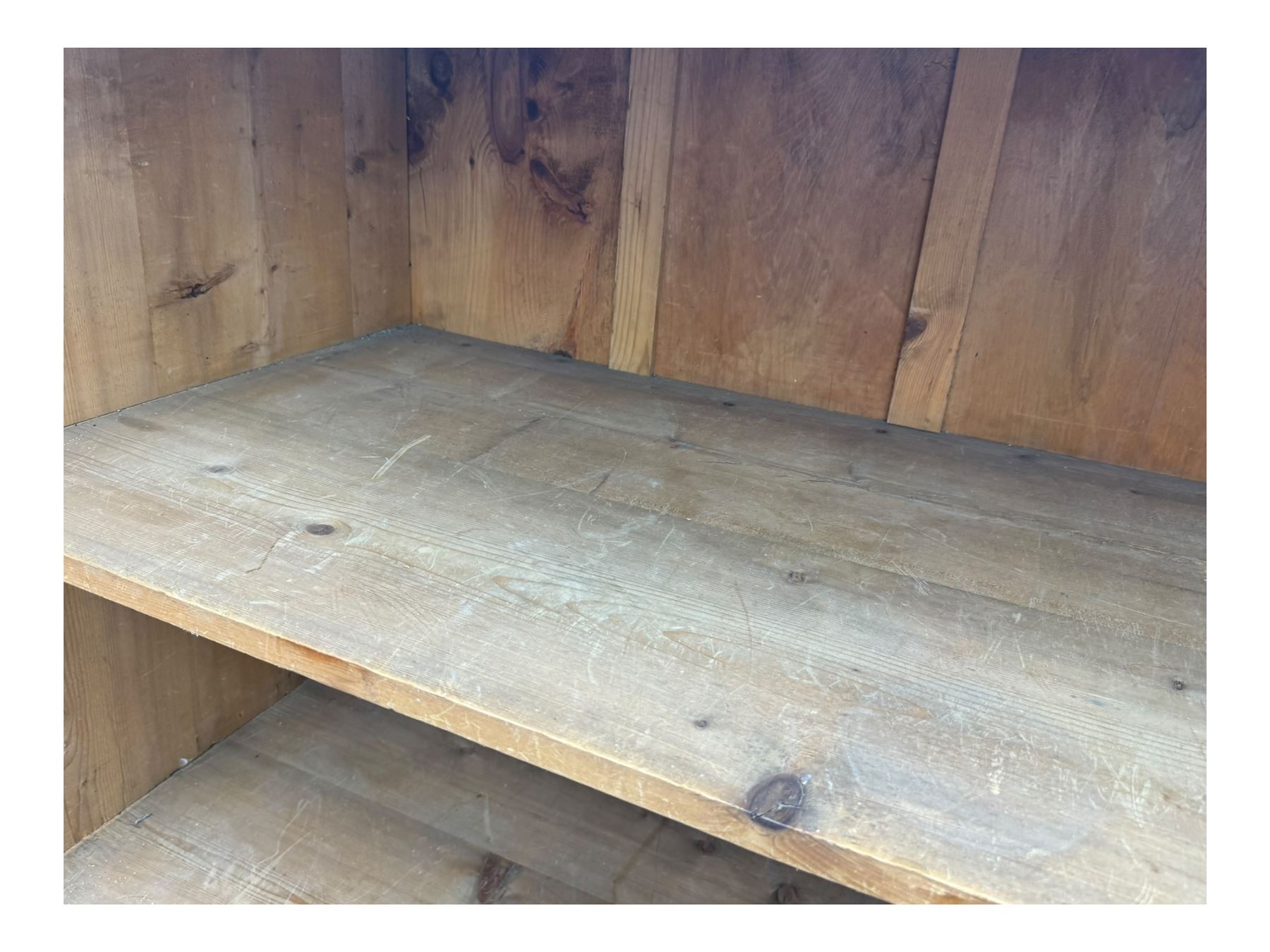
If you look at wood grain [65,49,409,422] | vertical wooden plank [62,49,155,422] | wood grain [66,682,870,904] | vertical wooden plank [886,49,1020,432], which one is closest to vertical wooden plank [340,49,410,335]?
wood grain [65,49,409,422]

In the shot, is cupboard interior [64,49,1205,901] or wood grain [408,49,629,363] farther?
wood grain [408,49,629,363]

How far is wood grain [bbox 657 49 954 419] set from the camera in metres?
0.93

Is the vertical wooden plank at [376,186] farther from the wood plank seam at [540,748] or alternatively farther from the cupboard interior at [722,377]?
the wood plank seam at [540,748]

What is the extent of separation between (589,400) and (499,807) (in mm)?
448

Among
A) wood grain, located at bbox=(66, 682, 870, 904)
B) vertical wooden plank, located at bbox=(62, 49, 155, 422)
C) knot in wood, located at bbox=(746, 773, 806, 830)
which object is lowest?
wood grain, located at bbox=(66, 682, 870, 904)

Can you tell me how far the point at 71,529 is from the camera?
67 cm

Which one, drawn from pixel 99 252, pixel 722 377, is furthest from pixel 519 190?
pixel 99 252

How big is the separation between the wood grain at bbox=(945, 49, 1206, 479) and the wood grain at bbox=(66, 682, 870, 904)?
549 millimetres

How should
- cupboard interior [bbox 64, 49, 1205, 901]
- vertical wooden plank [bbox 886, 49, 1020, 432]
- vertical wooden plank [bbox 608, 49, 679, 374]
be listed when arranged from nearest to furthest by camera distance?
cupboard interior [bbox 64, 49, 1205, 901]
vertical wooden plank [bbox 886, 49, 1020, 432]
vertical wooden plank [bbox 608, 49, 679, 374]

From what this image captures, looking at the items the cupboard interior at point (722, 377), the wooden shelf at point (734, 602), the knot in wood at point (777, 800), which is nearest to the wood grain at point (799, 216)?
the cupboard interior at point (722, 377)

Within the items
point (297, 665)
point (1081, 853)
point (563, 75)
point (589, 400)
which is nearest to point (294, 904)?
point (297, 665)

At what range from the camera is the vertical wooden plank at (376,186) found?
1.08 metres

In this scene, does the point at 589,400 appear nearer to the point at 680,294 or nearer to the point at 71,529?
the point at 680,294

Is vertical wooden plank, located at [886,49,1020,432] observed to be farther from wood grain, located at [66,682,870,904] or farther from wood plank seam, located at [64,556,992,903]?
wood plank seam, located at [64,556,992,903]
